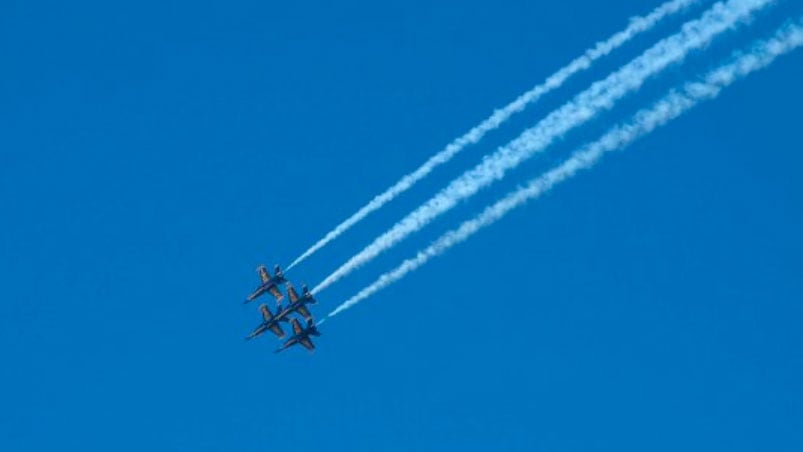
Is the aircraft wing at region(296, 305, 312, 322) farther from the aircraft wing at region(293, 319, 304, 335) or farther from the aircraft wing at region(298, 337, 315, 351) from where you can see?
the aircraft wing at region(298, 337, 315, 351)

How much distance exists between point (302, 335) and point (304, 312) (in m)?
Result: 0.98

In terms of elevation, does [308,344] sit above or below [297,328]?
below

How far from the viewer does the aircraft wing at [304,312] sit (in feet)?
192

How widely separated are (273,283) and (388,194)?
41.5 feet

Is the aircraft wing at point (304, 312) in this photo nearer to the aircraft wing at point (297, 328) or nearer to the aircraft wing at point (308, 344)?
the aircraft wing at point (297, 328)

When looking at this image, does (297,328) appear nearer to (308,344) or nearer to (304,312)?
(308,344)

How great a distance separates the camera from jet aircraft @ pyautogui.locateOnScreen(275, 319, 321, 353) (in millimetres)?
59094

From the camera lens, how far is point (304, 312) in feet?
192

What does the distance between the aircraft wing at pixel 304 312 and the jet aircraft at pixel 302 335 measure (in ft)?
0.63

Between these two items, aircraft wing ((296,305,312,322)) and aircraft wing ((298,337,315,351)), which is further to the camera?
aircraft wing ((298,337,315,351))

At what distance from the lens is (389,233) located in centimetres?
4872

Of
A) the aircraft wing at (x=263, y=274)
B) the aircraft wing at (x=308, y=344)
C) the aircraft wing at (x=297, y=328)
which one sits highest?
the aircraft wing at (x=263, y=274)

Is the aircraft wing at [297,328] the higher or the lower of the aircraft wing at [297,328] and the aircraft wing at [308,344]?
Answer: the higher

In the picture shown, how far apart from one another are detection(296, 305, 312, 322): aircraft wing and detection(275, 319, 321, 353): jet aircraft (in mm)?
192
